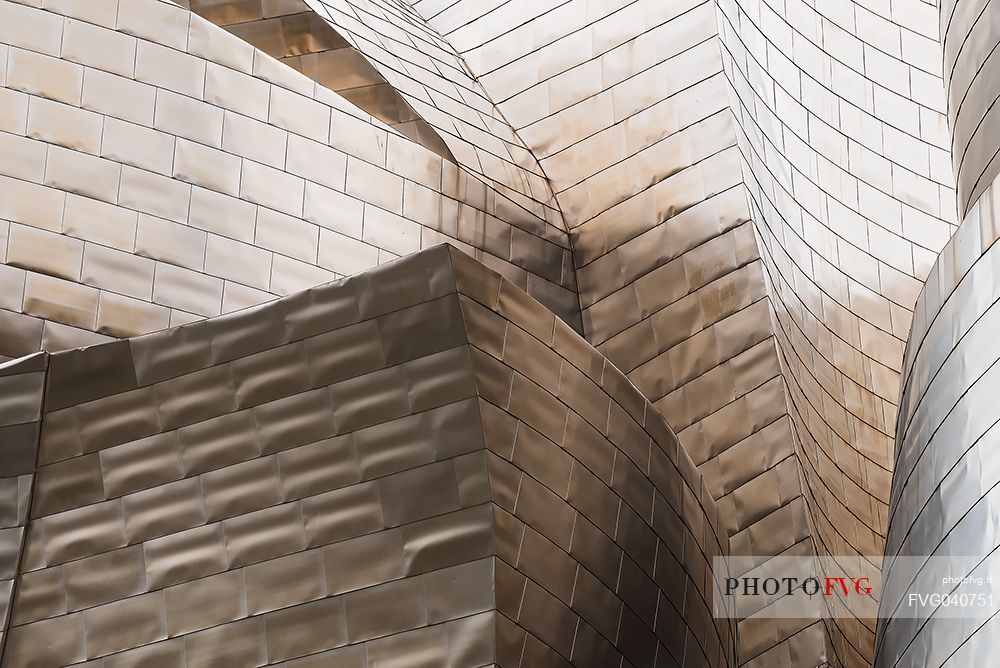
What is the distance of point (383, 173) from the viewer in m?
8.18

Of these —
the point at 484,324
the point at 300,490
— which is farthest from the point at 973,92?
the point at 300,490

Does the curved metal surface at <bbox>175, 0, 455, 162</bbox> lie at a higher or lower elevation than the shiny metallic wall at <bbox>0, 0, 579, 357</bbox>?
higher

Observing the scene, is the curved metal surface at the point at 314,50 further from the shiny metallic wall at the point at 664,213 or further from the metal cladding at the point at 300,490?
the metal cladding at the point at 300,490

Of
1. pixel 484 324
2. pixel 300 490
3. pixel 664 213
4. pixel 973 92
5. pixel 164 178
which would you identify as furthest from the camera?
pixel 664 213

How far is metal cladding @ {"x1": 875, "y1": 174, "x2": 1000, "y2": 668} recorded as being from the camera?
5742 mm

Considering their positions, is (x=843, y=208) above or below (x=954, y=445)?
above

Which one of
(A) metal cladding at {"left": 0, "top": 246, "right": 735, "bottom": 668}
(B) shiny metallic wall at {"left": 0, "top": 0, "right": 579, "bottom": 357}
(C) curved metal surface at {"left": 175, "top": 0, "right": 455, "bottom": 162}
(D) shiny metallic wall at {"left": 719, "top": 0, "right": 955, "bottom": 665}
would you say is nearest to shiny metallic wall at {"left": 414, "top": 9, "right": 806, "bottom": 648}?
(D) shiny metallic wall at {"left": 719, "top": 0, "right": 955, "bottom": 665}

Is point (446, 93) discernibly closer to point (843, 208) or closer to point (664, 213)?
point (664, 213)

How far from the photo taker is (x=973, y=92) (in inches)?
296

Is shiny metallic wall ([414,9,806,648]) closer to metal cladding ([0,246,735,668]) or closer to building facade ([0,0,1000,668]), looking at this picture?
building facade ([0,0,1000,668])

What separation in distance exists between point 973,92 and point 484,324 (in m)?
3.49

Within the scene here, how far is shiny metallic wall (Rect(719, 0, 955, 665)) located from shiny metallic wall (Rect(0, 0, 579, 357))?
2.72 meters

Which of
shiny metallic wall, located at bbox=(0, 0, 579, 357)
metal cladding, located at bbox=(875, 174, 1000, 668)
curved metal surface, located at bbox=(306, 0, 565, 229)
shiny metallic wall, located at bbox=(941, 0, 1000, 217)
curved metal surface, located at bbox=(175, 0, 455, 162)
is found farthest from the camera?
curved metal surface, located at bbox=(306, 0, 565, 229)

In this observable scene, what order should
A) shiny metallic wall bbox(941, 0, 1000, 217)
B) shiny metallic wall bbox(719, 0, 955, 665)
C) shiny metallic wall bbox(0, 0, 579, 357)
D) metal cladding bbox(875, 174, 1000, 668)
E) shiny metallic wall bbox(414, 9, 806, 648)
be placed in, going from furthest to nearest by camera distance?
shiny metallic wall bbox(719, 0, 955, 665)
shiny metallic wall bbox(414, 9, 806, 648)
shiny metallic wall bbox(941, 0, 1000, 217)
shiny metallic wall bbox(0, 0, 579, 357)
metal cladding bbox(875, 174, 1000, 668)
